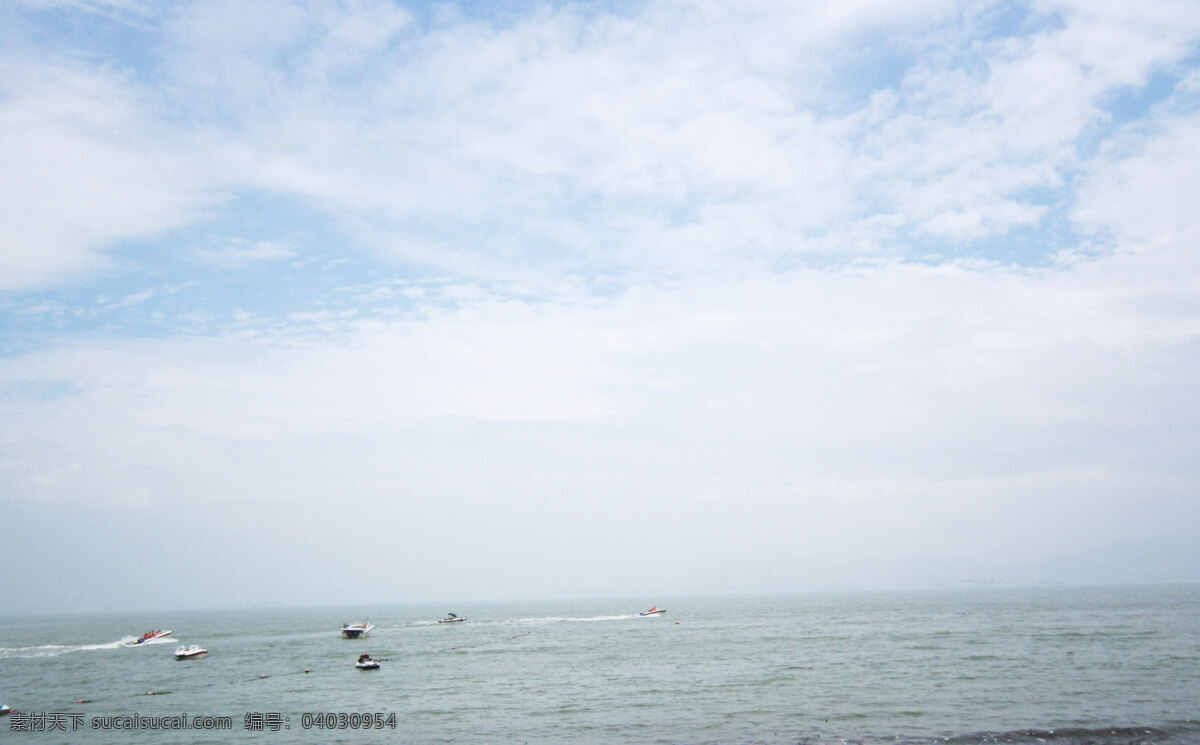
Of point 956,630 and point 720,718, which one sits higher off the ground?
point 720,718

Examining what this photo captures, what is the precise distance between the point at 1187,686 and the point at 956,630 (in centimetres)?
4292

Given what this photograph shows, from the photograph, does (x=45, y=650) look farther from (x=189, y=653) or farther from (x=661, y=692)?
(x=661, y=692)

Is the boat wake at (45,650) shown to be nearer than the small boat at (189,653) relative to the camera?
No

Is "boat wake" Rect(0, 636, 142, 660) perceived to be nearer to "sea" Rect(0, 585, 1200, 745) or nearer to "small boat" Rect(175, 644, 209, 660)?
"sea" Rect(0, 585, 1200, 745)

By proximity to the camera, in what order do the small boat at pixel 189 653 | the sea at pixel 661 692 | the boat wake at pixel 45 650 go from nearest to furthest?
the sea at pixel 661 692, the small boat at pixel 189 653, the boat wake at pixel 45 650

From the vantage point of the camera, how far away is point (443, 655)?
6875 cm

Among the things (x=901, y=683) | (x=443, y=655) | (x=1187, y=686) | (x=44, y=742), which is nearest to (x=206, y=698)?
(x=44, y=742)

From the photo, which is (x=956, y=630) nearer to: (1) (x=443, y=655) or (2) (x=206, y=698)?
(1) (x=443, y=655)

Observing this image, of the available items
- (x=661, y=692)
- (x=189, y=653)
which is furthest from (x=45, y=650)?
(x=661, y=692)

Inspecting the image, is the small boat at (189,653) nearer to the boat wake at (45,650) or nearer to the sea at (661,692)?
the sea at (661,692)

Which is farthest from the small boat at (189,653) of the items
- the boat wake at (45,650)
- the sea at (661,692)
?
the boat wake at (45,650)

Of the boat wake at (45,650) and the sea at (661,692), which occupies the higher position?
the sea at (661,692)

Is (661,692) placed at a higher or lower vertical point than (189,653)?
higher

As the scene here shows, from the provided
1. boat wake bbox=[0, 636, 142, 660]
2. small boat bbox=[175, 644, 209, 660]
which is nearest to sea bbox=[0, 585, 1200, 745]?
small boat bbox=[175, 644, 209, 660]
